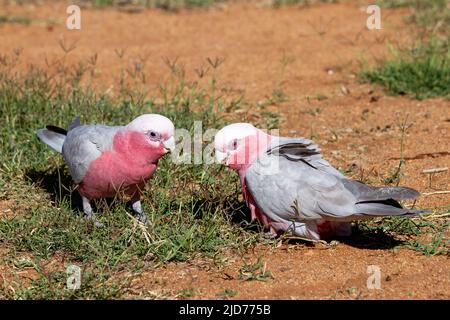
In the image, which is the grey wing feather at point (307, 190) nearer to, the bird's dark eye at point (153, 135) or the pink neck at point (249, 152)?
the pink neck at point (249, 152)

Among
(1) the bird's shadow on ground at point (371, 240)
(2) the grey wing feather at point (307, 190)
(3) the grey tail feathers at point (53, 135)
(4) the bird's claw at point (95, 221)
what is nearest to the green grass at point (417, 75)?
(1) the bird's shadow on ground at point (371, 240)

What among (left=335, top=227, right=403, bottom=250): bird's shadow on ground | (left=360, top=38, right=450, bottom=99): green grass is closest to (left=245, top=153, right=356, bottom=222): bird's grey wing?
A: (left=335, top=227, right=403, bottom=250): bird's shadow on ground

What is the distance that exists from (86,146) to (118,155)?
0.24 m

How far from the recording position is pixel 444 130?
18.9 feet

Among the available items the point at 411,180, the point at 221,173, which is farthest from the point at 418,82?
the point at 221,173


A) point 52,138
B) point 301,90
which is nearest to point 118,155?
point 52,138

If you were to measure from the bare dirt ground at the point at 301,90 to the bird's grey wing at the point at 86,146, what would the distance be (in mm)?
782

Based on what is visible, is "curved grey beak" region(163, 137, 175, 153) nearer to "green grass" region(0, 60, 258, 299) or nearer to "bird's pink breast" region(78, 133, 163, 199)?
"bird's pink breast" region(78, 133, 163, 199)

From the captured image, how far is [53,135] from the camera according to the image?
505cm

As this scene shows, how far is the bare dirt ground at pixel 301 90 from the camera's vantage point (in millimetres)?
3967

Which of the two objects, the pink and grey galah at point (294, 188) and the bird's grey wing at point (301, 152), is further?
the bird's grey wing at point (301, 152)

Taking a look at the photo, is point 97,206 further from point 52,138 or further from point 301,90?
point 301,90
